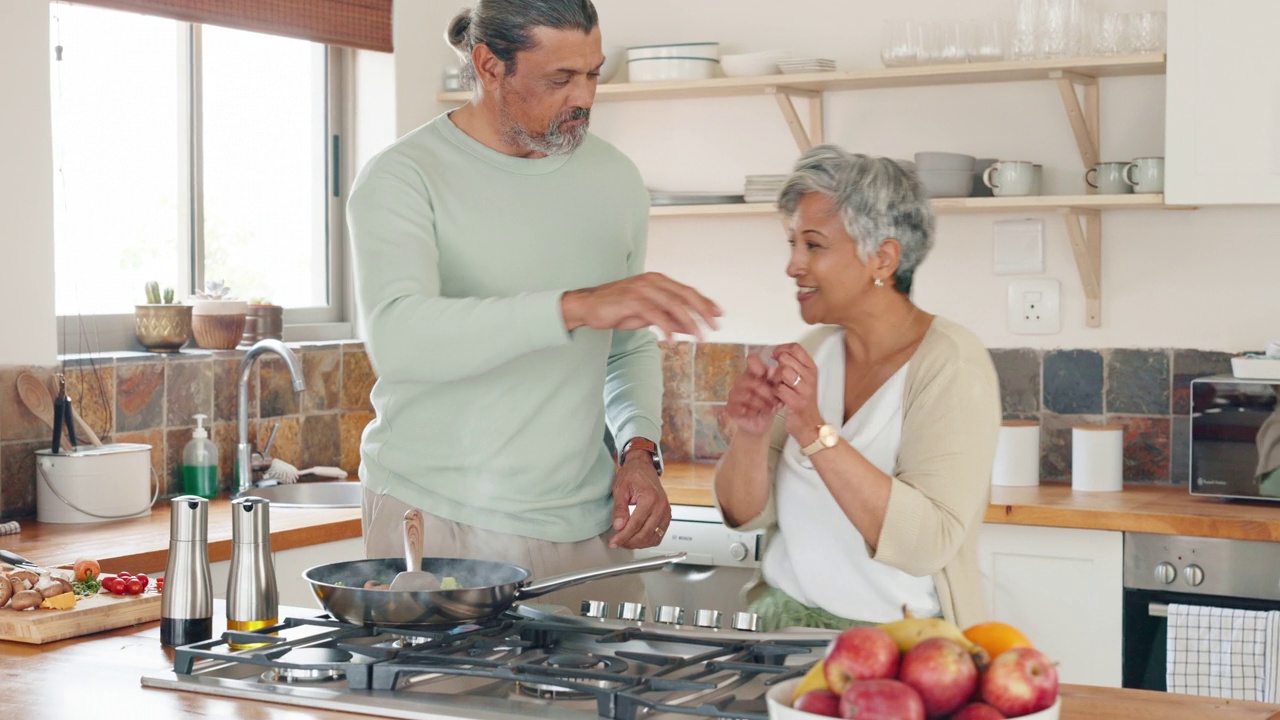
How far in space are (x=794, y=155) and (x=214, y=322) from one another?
5.38 ft

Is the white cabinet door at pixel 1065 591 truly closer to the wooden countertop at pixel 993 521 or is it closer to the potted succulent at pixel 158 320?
the wooden countertop at pixel 993 521

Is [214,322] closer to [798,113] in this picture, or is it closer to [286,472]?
[286,472]

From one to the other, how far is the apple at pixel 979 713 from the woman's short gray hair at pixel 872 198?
1.17 metres

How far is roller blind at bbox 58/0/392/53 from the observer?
11.5 ft

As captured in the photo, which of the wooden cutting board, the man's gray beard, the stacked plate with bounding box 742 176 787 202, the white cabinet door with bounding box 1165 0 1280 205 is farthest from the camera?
the stacked plate with bounding box 742 176 787 202

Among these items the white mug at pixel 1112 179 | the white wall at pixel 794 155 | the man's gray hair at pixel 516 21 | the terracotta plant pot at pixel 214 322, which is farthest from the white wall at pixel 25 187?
the white mug at pixel 1112 179

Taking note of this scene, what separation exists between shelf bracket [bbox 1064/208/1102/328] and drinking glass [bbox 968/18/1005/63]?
0.44 meters

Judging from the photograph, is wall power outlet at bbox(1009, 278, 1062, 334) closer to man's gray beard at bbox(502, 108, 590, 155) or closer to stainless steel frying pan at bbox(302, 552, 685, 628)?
man's gray beard at bbox(502, 108, 590, 155)

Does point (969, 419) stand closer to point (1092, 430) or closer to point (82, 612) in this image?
point (82, 612)

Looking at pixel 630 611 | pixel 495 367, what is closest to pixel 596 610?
pixel 630 611

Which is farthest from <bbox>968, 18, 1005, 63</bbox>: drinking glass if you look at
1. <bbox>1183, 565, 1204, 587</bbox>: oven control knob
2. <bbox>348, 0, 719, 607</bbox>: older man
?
<bbox>348, 0, 719, 607</bbox>: older man

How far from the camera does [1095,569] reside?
10.5 ft

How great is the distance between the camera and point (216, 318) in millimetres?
3635

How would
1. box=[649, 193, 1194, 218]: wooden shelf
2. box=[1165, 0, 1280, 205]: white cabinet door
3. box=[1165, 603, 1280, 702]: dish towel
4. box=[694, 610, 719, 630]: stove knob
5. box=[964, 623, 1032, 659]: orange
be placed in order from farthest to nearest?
A: box=[649, 193, 1194, 218]: wooden shelf
box=[1165, 0, 1280, 205]: white cabinet door
box=[1165, 603, 1280, 702]: dish towel
box=[694, 610, 719, 630]: stove knob
box=[964, 623, 1032, 659]: orange
